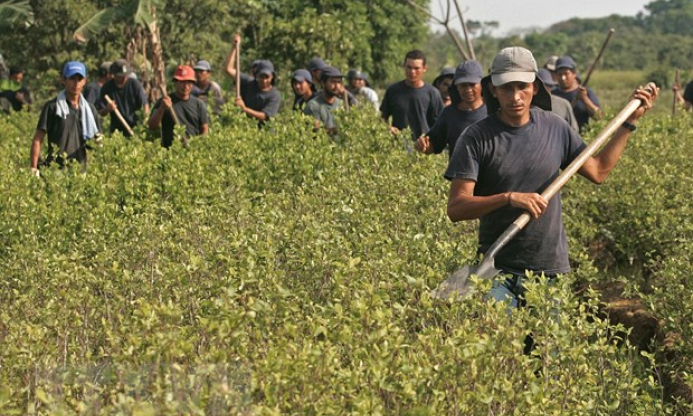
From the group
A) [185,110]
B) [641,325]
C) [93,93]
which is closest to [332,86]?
[185,110]

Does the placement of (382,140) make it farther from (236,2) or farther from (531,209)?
(236,2)

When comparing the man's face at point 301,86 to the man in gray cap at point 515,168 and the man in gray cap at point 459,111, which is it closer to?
the man in gray cap at point 459,111

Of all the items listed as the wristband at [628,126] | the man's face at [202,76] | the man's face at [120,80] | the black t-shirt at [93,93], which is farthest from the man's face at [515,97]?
the black t-shirt at [93,93]

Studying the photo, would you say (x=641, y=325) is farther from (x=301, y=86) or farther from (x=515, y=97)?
(x=301, y=86)

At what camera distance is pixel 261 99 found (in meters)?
12.6

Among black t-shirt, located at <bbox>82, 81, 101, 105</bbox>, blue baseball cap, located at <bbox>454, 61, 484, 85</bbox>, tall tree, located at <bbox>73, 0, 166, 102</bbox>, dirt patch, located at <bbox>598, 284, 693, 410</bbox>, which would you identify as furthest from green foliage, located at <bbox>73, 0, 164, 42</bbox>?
dirt patch, located at <bbox>598, 284, 693, 410</bbox>

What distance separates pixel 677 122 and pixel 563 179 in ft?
26.2

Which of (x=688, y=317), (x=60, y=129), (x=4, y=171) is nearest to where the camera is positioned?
(x=688, y=317)

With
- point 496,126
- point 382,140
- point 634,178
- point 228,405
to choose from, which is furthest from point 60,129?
point 228,405

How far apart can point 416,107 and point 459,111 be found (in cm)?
287

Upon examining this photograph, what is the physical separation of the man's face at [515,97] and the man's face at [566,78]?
8.05 m

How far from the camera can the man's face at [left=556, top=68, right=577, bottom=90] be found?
12883 millimetres

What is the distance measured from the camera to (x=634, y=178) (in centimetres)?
849

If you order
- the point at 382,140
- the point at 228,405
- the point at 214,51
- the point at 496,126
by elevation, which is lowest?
the point at 214,51
